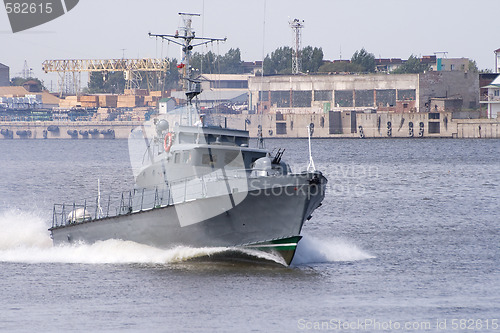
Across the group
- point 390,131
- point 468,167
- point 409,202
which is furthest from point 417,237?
point 390,131

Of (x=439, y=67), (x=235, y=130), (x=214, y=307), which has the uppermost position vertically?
(x=439, y=67)

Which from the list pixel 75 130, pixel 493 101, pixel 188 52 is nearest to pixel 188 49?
pixel 188 52

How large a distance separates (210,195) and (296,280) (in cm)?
445

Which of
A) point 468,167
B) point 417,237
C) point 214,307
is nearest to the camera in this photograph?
point 214,307

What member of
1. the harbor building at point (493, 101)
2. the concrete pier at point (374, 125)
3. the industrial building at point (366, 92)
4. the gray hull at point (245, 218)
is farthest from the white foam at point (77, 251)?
the industrial building at point (366, 92)

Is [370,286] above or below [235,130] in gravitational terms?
below

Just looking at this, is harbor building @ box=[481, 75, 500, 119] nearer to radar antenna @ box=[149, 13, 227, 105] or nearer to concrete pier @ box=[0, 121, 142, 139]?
concrete pier @ box=[0, 121, 142, 139]

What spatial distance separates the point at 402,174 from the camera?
255 feet

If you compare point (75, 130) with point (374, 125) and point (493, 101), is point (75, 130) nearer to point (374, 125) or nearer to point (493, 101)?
point (374, 125)

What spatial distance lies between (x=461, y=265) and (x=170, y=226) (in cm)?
1101

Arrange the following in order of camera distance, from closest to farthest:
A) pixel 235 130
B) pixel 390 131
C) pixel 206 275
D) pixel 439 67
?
1. pixel 206 275
2. pixel 235 130
3. pixel 390 131
4. pixel 439 67

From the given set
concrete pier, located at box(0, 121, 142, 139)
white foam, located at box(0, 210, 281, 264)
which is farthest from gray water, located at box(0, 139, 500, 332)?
concrete pier, located at box(0, 121, 142, 139)

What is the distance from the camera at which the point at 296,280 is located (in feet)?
93.9

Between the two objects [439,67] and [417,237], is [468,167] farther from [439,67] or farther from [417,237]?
[439,67]
